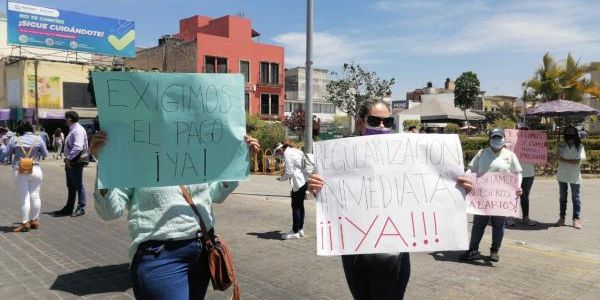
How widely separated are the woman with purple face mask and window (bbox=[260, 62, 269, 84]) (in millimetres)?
45237

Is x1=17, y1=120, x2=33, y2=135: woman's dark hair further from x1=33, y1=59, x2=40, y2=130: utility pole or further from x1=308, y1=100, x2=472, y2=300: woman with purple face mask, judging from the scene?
x1=33, y1=59, x2=40, y2=130: utility pole

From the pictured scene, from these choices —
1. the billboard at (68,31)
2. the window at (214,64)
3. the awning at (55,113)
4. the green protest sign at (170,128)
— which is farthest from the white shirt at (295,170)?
the window at (214,64)

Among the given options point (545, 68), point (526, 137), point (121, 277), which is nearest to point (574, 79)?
point (545, 68)

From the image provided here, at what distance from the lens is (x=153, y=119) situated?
2656 mm

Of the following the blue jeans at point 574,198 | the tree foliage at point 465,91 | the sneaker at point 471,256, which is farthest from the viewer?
the tree foliage at point 465,91

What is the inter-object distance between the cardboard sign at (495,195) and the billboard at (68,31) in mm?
38574

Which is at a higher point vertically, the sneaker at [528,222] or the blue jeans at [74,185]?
the blue jeans at [74,185]

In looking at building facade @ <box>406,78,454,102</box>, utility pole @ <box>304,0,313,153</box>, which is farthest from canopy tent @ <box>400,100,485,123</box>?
building facade @ <box>406,78,454,102</box>

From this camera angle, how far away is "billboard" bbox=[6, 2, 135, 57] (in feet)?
119

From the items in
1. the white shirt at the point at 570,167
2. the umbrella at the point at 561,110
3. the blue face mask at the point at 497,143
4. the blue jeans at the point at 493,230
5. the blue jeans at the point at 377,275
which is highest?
the umbrella at the point at 561,110

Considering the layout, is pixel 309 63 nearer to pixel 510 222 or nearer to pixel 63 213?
pixel 510 222

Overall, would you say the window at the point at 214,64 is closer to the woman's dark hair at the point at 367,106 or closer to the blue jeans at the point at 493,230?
the blue jeans at the point at 493,230

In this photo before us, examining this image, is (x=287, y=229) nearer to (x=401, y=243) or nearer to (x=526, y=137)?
(x=526, y=137)

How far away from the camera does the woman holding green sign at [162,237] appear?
8.39ft
